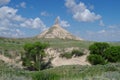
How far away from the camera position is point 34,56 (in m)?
43.4

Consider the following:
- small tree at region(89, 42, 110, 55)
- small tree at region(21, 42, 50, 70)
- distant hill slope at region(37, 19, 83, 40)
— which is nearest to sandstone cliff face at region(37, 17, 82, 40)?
distant hill slope at region(37, 19, 83, 40)

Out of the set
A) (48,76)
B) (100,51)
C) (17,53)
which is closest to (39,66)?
(17,53)

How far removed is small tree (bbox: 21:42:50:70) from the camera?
1688 inches

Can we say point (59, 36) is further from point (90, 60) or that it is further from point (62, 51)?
point (90, 60)

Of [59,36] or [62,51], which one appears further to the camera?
[59,36]

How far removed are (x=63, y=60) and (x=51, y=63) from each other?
2.32 meters

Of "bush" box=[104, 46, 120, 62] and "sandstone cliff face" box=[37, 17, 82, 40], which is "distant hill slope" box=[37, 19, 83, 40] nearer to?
"sandstone cliff face" box=[37, 17, 82, 40]

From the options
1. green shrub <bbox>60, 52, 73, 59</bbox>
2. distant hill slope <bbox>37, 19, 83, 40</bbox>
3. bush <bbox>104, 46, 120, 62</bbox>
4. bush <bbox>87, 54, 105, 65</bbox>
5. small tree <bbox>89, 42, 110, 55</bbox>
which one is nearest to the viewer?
bush <bbox>87, 54, 105, 65</bbox>

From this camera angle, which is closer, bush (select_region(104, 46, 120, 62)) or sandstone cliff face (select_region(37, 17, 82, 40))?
bush (select_region(104, 46, 120, 62))

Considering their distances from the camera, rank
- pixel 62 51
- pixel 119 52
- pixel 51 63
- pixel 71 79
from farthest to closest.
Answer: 1. pixel 62 51
2. pixel 51 63
3. pixel 119 52
4. pixel 71 79

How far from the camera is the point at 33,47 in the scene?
4341 centimetres

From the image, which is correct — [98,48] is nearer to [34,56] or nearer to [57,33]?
[34,56]

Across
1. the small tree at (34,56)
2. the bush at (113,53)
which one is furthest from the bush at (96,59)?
the small tree at (34,56)

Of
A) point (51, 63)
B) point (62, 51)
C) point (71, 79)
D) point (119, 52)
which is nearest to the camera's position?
point (71, 79)
